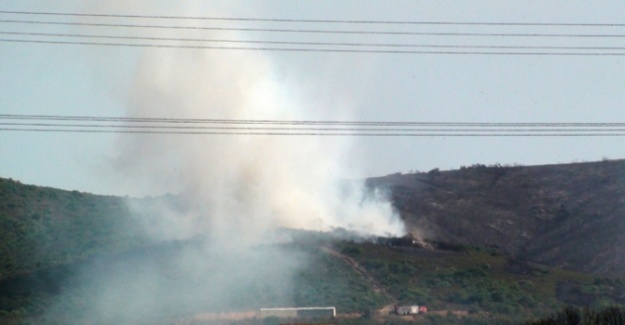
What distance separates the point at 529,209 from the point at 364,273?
4265 centimetres

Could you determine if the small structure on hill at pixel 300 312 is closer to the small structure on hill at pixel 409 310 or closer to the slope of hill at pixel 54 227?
the small structure on hill at pixel 409 310

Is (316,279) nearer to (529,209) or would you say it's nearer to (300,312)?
(300,312)

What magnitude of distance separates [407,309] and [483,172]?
66.6 meters

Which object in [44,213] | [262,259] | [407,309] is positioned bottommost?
[407,309]

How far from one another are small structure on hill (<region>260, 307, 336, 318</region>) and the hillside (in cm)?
3534

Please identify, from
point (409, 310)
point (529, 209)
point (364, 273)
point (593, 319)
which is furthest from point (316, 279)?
point (529, 209)

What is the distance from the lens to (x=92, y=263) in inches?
3789

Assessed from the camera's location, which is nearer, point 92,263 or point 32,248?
point 92,263

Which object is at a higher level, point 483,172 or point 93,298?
point 483,172

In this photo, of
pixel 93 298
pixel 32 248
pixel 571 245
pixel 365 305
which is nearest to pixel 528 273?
pixel 571 245

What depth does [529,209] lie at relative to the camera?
128375mm

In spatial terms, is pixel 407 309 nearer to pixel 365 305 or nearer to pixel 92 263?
pixel 365 305

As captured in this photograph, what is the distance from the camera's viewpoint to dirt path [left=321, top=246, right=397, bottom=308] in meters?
88.8

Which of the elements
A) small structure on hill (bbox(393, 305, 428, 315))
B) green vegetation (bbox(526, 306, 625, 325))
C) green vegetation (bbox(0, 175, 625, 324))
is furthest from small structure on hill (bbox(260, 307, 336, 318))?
green vegetation (bbox(526, 306, 625, 325))
